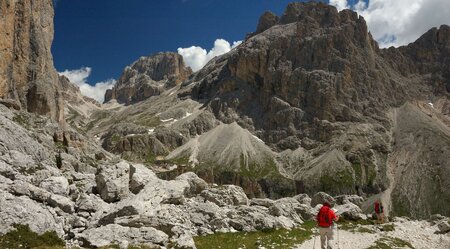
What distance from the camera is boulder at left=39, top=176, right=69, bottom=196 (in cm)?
3475

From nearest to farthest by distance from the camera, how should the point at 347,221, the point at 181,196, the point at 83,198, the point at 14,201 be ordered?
the point at 14,201 → the point at 83,198 → the point at 181,196 → the point at 347,221

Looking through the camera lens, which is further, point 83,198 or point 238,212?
point 238,212

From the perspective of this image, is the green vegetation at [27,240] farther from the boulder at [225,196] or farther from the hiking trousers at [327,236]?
the boulder at [225,196]

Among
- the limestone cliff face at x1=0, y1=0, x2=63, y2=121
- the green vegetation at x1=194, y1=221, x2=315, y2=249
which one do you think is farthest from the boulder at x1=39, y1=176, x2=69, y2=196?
the limestone cliff face at x1=0, y1=0, x2=63, y2=121

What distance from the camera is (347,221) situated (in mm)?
54312

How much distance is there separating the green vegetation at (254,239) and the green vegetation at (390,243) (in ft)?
19.2

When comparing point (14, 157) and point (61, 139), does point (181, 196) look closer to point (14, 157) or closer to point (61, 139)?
point (14, 157)

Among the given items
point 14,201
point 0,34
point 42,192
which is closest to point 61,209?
point 42,192

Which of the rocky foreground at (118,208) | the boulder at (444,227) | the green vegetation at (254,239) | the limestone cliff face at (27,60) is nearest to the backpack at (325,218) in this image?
the green vegetation at (254,239)

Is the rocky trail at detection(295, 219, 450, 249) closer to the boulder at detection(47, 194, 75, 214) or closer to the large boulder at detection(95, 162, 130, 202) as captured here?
the large boulder at detection(95, 162, 130, 202)

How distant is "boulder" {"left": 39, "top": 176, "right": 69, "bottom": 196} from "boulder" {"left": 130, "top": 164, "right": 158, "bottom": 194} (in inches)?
257

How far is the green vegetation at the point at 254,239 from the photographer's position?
31281mm

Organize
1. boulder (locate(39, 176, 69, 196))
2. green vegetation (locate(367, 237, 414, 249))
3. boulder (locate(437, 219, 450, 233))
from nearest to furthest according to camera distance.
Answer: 1. boulder (locate(39, 176, 69, 196))
2. green vegetation (locate(367, 237, 414, 249))
3. boulder (locate(437, 219, 450, 233))

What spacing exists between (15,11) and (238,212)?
98.3 m
